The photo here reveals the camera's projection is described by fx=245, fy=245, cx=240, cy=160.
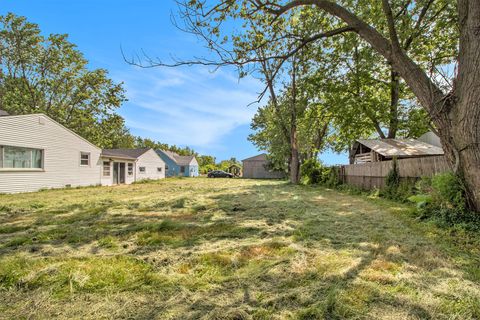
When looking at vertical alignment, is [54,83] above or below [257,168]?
above

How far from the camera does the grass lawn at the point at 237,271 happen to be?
184 cm

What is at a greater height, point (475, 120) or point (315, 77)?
point (315, 77)

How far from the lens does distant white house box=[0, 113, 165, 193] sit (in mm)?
10234

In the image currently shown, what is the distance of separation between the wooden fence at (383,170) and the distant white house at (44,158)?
15.3 metres

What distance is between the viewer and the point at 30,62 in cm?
1909

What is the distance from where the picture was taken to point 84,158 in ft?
48.9

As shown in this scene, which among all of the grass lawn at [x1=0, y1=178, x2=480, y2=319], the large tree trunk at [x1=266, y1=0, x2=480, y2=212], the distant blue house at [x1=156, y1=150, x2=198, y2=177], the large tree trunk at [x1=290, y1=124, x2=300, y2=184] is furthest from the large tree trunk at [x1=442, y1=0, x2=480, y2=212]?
the distant blue house at [x1=156, y1=150, x2=198, y2=177]

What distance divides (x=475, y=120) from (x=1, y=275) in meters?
6.82

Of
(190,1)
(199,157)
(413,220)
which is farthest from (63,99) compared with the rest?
(199,157)

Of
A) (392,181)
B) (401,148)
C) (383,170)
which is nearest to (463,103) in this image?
(392,181)

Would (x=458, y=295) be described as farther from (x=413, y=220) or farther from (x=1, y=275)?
(x=1, y=275)

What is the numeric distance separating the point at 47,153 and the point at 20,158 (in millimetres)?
1267

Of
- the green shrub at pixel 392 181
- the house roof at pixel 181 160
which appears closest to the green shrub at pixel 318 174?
the green shrub at pixel 392 181

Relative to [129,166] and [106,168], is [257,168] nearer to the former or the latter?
[129,166]
